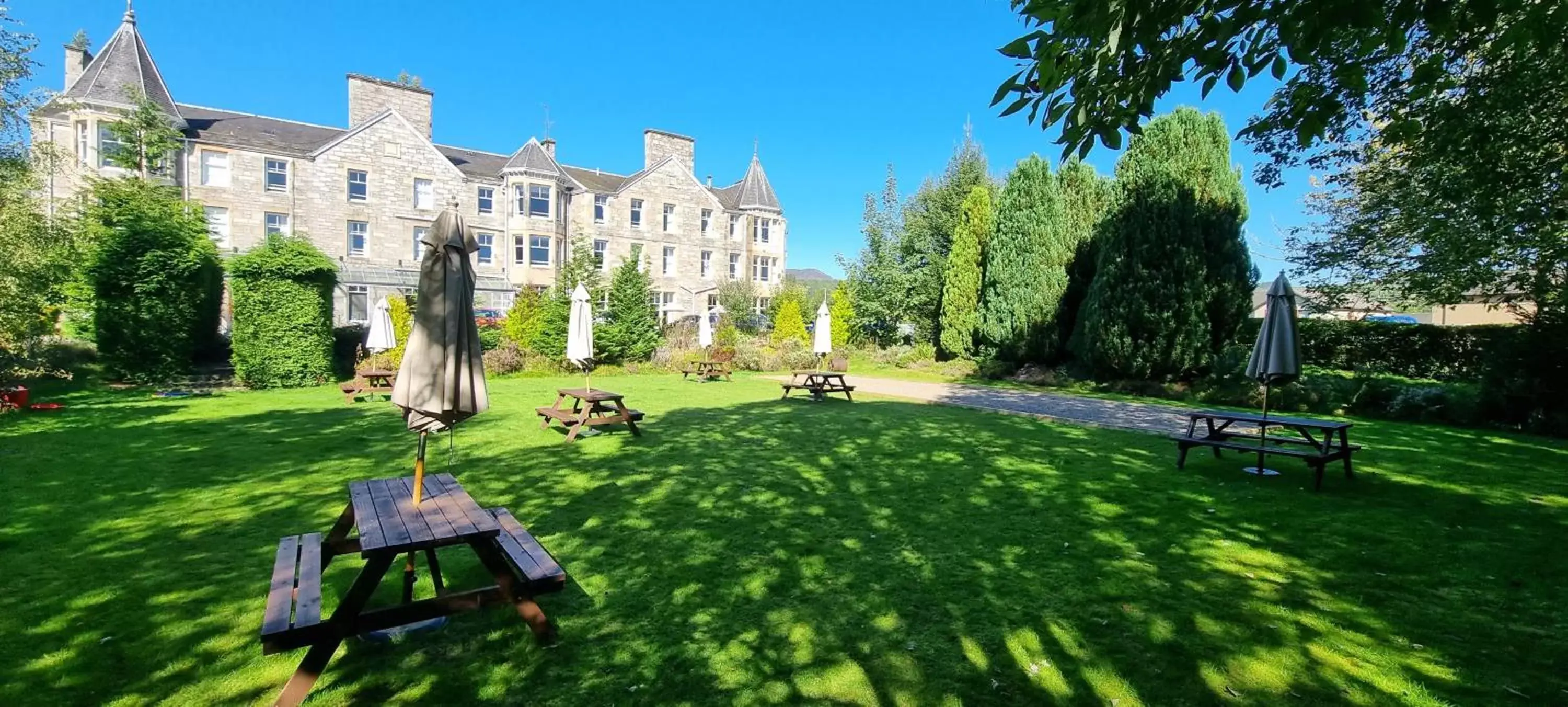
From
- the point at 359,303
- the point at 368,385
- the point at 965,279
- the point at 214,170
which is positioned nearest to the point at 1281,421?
the point at 368,385

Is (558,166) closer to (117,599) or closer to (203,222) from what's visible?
(203,222)

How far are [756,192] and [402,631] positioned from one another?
45.0 metres

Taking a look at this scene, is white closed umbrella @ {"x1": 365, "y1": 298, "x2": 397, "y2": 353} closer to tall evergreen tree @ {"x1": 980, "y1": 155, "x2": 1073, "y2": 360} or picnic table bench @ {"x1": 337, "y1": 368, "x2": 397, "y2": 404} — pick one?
picnic table bench @ {"x1": 337, "y1": 368, "x2": 397, "y2": 404}

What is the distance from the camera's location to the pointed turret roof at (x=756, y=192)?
Result: 4666 centimetres

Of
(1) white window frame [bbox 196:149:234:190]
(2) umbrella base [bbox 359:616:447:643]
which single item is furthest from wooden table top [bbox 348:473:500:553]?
(1) white window frame [bbox 196:149:234:190]

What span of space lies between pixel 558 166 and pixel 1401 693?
1592 inches

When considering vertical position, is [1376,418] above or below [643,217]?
below

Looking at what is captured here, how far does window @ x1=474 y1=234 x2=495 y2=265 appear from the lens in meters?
36.0

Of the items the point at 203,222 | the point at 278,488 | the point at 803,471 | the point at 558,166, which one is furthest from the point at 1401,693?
the point at 558,166

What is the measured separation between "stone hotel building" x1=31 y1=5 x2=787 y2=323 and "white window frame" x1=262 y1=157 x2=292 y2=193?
0.18ft

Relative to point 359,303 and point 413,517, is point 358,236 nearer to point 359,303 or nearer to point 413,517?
point 359,303

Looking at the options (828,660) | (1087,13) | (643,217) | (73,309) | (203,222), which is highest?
(643,217)

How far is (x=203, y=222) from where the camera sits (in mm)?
20828

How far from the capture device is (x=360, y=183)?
108 ft
